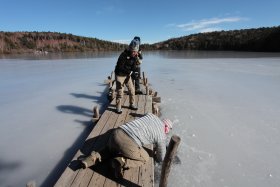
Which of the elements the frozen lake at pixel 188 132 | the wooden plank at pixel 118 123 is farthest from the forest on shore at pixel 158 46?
the wooden plank at pixel 118 123

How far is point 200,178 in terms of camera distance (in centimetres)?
330

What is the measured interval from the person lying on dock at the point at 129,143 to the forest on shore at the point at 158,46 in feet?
147

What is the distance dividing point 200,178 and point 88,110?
3959mm

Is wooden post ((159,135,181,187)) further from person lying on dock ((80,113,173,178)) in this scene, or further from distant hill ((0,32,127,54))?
distant hill ((0,32,127,54))

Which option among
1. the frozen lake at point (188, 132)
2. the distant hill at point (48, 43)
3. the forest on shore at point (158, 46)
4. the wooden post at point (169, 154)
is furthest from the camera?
the distant hill at point (48, 43)

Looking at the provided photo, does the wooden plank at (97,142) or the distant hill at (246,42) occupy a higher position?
the distant hill at (246,42)

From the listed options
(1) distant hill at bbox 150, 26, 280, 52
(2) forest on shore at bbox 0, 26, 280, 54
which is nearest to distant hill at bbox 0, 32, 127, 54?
(2) forest on shore at bbox 0, 26, 280, 54

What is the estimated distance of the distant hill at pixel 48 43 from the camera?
63.0 metres

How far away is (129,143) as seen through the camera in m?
2.68

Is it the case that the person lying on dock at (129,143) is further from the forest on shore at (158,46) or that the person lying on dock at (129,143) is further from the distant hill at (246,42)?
the forest on shore at (158,46)

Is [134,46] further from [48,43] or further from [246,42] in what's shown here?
[48,43]

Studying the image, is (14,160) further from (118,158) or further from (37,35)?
(37,35)

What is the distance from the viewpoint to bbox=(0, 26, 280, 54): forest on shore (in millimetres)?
47156

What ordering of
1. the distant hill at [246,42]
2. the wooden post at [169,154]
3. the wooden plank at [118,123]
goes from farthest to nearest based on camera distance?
1. the distant hill at [246,42]
2. the wooden plank at [118,123]
3. the wooden post at [169,154]
